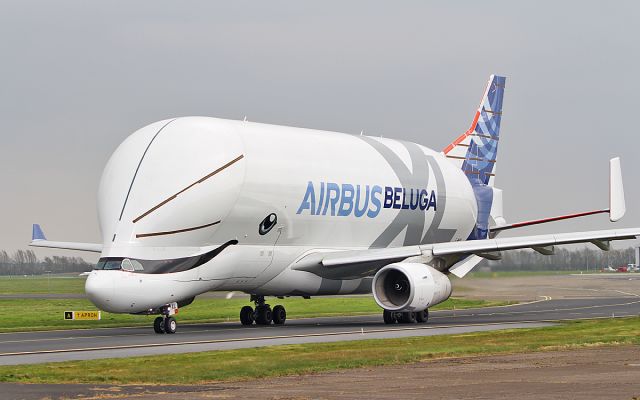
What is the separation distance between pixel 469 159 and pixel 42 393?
35.8m

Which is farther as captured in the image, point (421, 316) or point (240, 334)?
point (421, 316)

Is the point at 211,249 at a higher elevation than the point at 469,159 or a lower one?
lower

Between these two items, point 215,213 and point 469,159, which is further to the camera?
point 469,159

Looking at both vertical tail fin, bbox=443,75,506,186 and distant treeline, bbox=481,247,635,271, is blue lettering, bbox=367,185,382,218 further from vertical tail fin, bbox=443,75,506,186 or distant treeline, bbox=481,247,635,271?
vertical tail fin, bbox=443,75,506,186

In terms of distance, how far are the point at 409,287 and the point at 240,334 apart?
7.22 metres

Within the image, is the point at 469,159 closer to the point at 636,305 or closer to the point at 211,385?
the point at 636,305

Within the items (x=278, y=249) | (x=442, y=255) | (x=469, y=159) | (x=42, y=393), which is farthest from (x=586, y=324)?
(x=42, y=393)

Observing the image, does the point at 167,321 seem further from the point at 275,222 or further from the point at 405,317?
the point at 405,317

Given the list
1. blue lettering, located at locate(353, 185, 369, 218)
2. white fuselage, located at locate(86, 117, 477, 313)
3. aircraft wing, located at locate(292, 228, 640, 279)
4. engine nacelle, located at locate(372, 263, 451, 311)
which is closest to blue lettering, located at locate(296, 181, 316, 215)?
white fuselage, located at locate(86, 117, 477, 313)

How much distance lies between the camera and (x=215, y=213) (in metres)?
35.4

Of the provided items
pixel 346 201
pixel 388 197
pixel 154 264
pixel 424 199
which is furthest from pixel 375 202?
pixel 154 264

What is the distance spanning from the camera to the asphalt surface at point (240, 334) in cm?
2658

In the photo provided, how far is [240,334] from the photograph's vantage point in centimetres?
3284

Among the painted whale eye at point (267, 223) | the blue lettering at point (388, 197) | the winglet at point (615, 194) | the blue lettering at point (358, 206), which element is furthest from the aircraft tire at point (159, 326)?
the winglet at point (615, 194)
